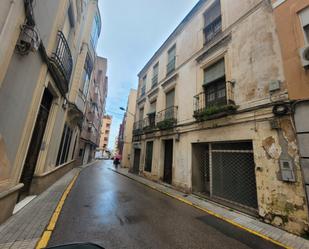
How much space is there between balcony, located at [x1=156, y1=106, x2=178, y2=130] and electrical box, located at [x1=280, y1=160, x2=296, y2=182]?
5.30 metres

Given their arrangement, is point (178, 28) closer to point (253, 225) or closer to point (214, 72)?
point (214, 72)

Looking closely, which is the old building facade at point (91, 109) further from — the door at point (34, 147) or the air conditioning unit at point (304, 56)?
the air conditioning unit at point (304, 56)

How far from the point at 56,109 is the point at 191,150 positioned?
6369 mm

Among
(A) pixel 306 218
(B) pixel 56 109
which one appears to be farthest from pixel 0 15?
(A) pixel 306 218

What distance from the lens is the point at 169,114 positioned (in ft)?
31.6

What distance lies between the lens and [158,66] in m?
12.6

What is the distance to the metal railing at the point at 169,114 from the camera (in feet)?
29.2

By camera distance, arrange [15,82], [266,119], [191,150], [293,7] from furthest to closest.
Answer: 1. [191,150]
2. [266,119]
3. [293,7]
4. [15,82]

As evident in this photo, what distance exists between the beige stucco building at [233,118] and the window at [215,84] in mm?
46

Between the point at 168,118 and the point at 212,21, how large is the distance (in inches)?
225

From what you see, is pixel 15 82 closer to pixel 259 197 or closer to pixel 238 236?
pixel 238 236

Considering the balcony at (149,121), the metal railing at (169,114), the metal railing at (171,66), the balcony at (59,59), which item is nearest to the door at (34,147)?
the balcony at (59,59)

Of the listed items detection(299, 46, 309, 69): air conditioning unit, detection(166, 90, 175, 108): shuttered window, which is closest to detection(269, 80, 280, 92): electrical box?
detection(299, 46, 309, 69): air conditioning unit

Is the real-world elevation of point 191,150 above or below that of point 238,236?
above
